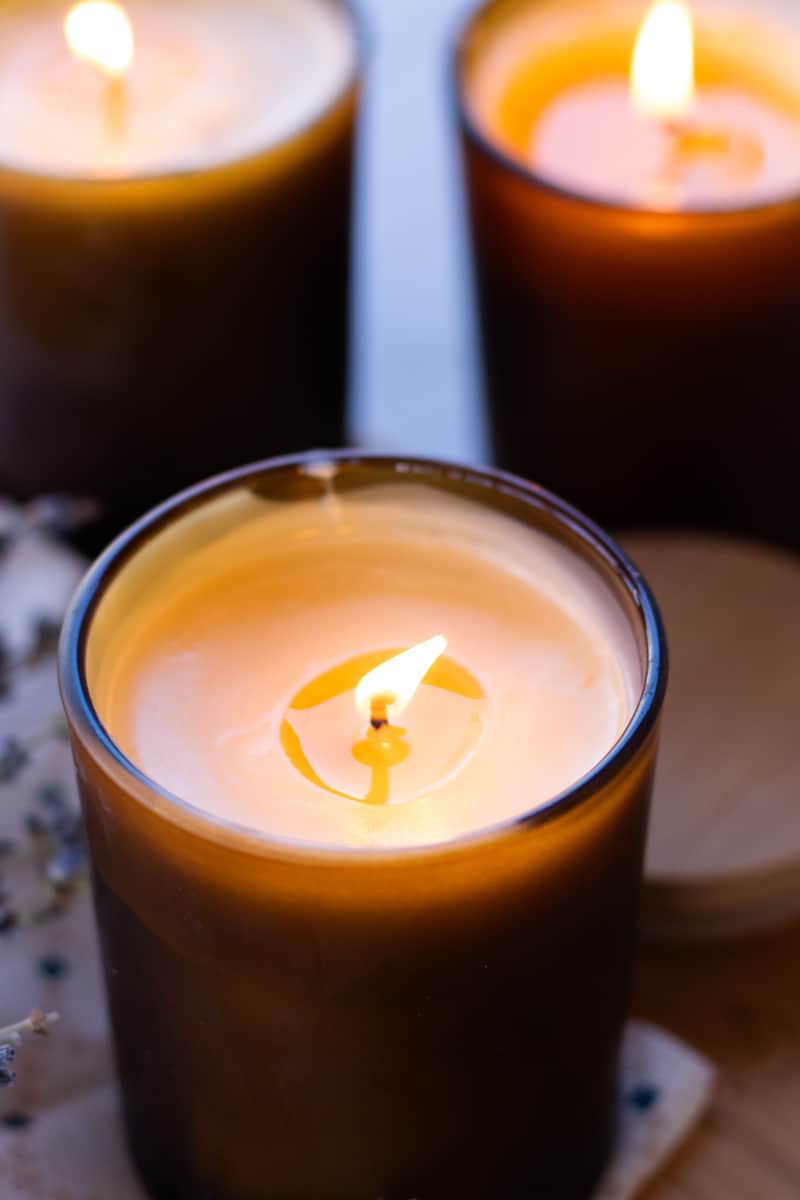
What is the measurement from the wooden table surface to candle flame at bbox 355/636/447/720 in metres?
0.22

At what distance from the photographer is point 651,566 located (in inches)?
31.7

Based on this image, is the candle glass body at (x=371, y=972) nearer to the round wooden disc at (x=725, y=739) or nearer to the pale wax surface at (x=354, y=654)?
the pale wax surface at (x=354, y=654)

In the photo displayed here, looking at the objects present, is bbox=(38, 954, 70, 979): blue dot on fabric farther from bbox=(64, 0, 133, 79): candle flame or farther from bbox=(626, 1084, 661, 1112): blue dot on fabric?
bbox=(64, 0, 133, 79): candle flame

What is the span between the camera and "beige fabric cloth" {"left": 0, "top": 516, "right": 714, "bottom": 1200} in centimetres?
58

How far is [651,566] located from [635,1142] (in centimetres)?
29

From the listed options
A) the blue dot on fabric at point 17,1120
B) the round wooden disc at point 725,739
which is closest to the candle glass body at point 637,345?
the round wooden disc at point 725,739

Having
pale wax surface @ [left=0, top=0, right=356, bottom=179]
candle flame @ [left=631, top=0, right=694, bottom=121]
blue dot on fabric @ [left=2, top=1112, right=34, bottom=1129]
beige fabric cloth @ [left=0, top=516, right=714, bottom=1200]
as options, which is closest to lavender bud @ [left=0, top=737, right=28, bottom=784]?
beige fabric cloth @ [left=0, top=516, right=714, bottom=1200]

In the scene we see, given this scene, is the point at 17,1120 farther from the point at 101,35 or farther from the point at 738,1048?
the point at 101,35

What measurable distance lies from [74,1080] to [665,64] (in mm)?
536

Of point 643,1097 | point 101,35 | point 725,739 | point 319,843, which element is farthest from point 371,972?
point 101,35

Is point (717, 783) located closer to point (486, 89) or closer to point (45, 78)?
point (486, 89)

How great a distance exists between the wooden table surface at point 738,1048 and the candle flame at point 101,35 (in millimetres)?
467

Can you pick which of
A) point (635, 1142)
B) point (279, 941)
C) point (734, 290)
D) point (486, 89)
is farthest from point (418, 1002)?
point (486, 89)

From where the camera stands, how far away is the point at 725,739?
73 centimetres
